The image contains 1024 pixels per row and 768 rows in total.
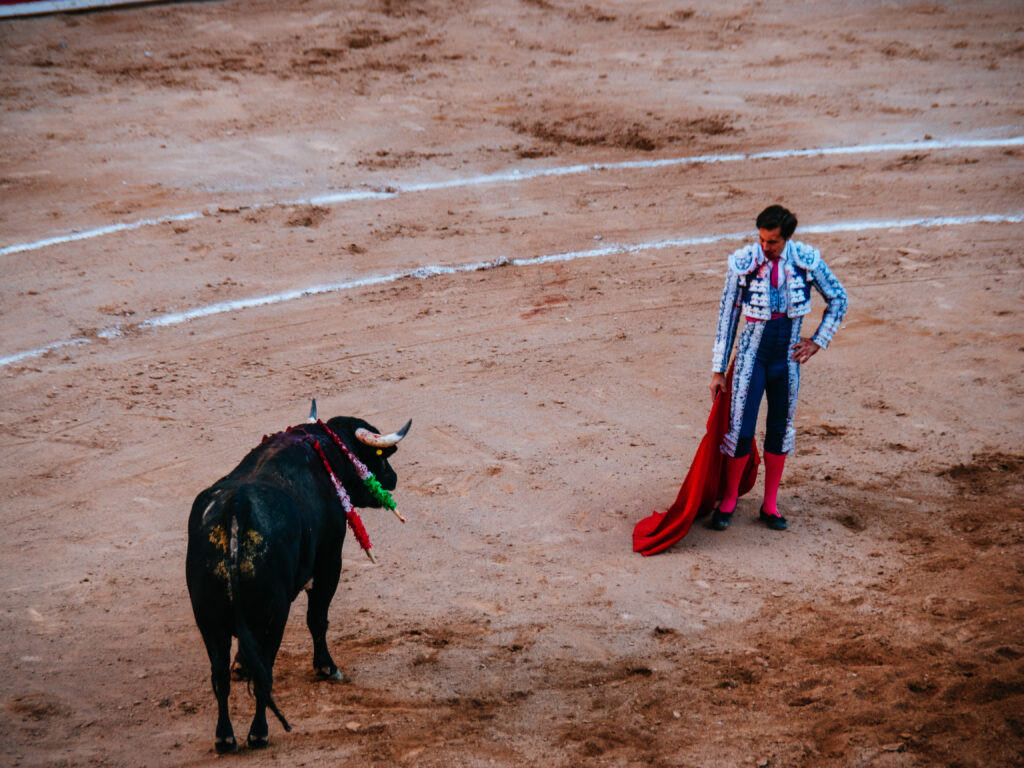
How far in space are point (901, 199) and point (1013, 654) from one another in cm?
693

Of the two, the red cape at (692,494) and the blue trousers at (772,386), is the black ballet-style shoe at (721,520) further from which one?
the blue trousers at (772,386)

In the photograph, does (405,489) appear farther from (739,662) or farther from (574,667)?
(739,662)

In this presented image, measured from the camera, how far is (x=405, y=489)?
21.7ft

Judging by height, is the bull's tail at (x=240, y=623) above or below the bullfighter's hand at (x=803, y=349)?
below

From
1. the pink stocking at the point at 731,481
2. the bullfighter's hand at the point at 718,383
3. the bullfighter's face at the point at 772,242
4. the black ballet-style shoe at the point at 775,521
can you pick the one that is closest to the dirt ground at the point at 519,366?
the black ballet-style shoe at the point at 775,521

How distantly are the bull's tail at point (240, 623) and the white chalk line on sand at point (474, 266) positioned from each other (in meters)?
4.83

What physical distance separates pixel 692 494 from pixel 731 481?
0.33 m

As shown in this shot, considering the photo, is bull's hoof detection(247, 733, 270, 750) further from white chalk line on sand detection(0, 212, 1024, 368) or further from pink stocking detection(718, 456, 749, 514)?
white chalk line on sand detection(0, 212, 1024, 368)

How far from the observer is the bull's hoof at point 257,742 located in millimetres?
4395

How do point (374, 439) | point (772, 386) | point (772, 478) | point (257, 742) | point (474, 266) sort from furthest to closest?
point (474, 266) < point (772, 478) < point (772, 386) < point (374, 439) < point (257, 742)

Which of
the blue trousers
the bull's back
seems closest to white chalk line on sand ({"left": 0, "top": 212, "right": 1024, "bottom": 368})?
the blue trousers

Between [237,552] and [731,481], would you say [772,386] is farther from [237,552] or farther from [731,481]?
[237,552]

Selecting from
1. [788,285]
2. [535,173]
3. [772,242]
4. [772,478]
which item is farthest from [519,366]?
[535,173]

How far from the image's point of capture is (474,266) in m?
9.43
